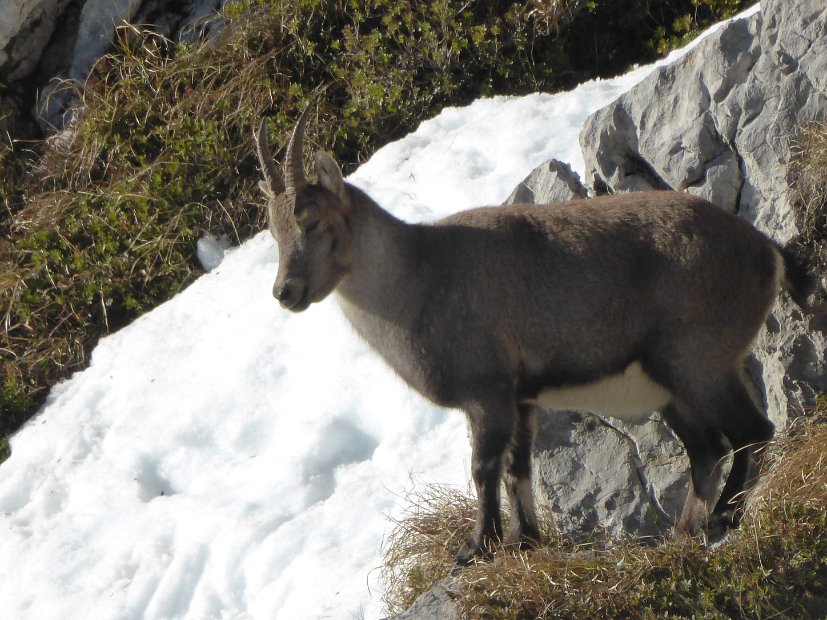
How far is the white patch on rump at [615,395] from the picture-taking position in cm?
623

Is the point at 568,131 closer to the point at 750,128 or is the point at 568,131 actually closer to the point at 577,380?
the point at 750,128

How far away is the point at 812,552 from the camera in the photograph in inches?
225

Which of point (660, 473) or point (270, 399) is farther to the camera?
point (270, 399)

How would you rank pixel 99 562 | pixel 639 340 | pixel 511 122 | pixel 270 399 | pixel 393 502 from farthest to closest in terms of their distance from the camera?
pixel 511 122, pixel 270 399, pixel 99 562, pixel 393 502, pixel 639 340

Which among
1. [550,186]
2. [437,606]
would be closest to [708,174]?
[550,186]

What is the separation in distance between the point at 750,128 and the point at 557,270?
66.3 inches

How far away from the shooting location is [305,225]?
6258mm

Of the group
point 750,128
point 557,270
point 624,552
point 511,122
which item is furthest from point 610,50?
point 624,552

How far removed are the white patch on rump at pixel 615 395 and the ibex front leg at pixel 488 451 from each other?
1.01 feet

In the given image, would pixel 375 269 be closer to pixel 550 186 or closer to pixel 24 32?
pixel 550 186

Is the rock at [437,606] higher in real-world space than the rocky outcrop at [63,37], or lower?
lower

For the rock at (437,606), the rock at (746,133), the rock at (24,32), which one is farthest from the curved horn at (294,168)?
the rock at (24,32)

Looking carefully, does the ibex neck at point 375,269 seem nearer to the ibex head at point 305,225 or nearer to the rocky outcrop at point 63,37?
the ibex head at point 305,225

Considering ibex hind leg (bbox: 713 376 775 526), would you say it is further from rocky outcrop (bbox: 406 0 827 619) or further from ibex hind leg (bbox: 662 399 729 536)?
rocky outcrop (bbox: 406 0 827 619)
